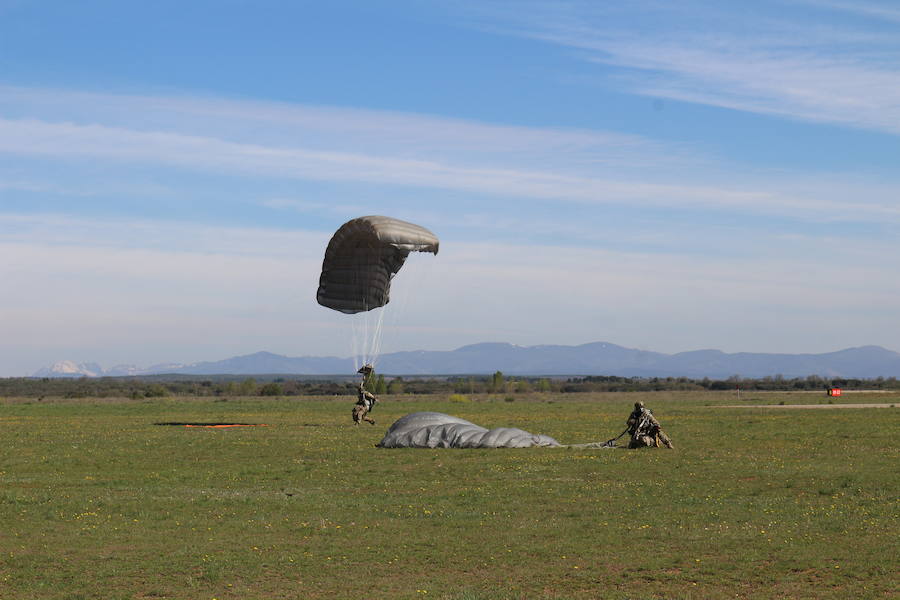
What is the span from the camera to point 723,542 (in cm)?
1584

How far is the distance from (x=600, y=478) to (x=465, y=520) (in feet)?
22.2

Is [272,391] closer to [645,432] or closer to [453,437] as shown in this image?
[453,437]

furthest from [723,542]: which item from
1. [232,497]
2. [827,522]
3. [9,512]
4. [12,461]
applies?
[12,461]

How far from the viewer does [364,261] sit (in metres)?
38.6

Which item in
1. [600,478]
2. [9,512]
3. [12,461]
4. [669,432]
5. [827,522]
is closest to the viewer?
[827,522]

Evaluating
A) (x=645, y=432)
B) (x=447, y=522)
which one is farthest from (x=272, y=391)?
(x=447, y=522)

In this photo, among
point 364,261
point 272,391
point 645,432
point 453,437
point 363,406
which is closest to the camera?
point 645,432

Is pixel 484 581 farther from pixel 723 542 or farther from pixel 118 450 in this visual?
pixel 118 450

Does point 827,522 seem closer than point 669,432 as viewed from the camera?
Yes

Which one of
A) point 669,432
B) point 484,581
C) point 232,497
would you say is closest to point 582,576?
point 484,581

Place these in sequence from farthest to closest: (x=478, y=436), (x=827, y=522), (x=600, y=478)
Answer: (x=478, y=436) < (x=600, y=478) < (x=827, y=522)

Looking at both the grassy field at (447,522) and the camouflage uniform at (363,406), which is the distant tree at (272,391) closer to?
the camouflage uniform at (363,406)

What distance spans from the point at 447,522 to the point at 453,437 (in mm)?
13598

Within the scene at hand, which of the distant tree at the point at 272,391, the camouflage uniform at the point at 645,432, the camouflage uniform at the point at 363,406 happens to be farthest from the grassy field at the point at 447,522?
the distant tree at the point at 272,391
